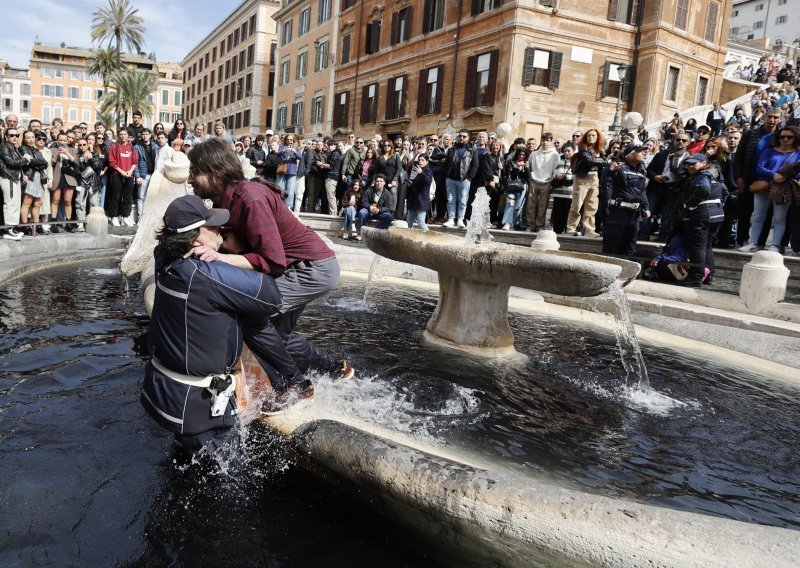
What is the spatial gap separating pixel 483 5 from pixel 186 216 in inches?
1053

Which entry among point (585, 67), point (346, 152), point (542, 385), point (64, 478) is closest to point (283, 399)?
point (64, 478)

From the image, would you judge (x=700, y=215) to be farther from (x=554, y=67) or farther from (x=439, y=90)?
(x=439, y=90)

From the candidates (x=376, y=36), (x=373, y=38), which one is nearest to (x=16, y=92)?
(x=373, y=38)

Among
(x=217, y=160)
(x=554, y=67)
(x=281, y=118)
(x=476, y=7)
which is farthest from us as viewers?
(x=281, y=118)

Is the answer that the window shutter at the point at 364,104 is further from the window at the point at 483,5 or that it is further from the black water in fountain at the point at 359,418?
the black water in fountain at the point at 359,418

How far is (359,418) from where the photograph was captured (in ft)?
12.0

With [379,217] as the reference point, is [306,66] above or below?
above

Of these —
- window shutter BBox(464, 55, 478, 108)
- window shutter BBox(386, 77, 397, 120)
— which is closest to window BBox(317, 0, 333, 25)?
window shutter BBox(386, 77, 397, 120)

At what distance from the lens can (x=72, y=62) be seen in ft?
285

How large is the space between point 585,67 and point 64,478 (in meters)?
26.6

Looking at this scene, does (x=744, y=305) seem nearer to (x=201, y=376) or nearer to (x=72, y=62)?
(x=201, y=376)

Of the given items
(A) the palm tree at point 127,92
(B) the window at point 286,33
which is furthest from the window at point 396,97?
(A) the palm tree at point 127,92

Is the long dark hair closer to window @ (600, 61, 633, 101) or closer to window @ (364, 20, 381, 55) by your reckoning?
window @ (600, 61, 633, 101)

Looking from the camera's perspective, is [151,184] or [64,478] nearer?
[64,478]
